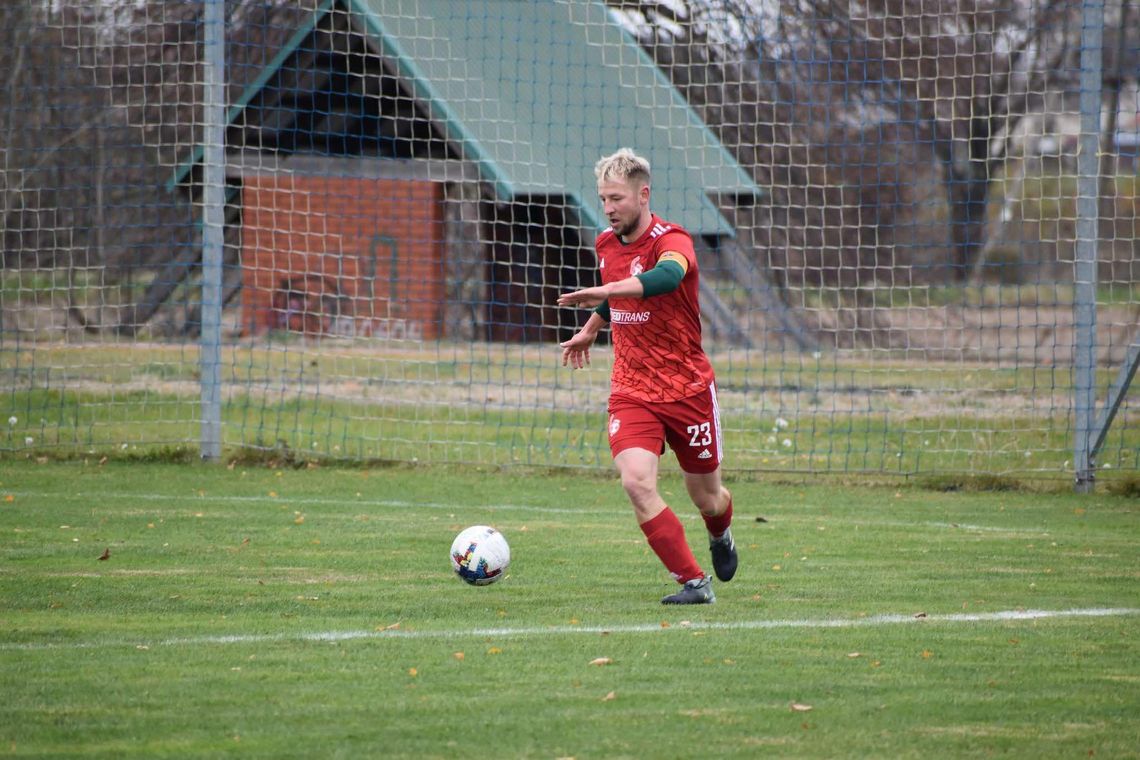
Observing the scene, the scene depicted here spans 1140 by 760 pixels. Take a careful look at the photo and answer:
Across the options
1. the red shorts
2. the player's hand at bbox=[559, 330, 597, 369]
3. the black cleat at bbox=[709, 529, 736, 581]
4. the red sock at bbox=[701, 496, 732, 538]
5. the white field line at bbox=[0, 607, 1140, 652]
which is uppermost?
the player's hand at bbox=[559, 330, 597, 369]

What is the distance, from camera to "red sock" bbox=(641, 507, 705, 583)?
6.01m

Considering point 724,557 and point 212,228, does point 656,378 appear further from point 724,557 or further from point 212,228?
point 212,228

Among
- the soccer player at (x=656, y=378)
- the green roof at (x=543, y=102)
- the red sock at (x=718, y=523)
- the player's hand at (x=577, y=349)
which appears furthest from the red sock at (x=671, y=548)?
the green roof at (x=543, y=102)

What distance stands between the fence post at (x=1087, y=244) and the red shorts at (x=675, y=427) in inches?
188

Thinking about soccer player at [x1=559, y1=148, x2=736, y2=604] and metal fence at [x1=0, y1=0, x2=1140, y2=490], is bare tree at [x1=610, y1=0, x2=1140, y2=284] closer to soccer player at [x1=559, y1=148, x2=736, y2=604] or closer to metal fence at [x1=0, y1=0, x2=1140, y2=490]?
metal fence at [x1=0, y1=0, x2=1140, y2=490]

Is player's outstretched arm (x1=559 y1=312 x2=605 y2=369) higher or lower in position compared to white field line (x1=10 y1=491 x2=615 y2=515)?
higher

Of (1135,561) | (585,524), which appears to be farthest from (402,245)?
(1135,561)

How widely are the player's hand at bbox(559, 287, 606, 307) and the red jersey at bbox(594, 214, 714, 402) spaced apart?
1.93 feet

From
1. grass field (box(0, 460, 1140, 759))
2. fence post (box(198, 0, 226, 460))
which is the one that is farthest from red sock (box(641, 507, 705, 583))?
fence post (box(198, 0, 226, 460))

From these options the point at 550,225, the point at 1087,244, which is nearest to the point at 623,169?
the point at 1087,244

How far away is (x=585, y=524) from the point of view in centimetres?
848

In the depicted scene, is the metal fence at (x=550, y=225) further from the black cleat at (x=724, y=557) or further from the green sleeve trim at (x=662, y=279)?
the green sleeve trim at (x=662, y=279)

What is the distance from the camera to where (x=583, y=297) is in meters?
5.59

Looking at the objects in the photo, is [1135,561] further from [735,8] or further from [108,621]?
[735,8]
